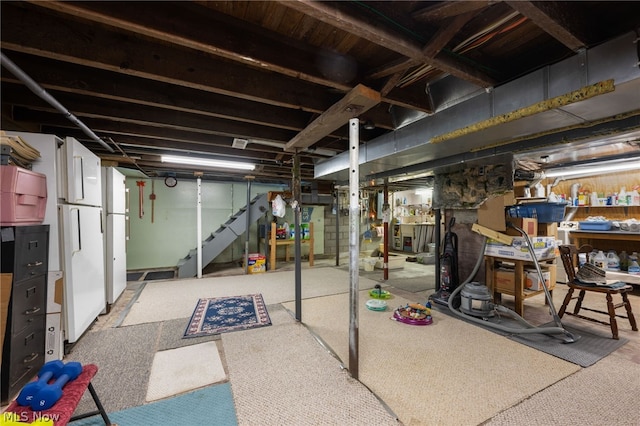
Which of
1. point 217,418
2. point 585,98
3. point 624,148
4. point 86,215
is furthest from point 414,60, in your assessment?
point 624,148

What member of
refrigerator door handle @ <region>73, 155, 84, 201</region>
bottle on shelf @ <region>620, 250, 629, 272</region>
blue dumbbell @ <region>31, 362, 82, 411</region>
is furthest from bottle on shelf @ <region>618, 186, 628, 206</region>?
refrigerator door handle @ <region>73, 155, 84, 201</region>

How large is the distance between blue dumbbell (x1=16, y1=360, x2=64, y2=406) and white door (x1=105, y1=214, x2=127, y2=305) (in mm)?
2277

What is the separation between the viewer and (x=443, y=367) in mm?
2016

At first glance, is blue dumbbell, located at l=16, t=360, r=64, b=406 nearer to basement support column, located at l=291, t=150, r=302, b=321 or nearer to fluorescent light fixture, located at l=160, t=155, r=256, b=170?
basement support column, located at l=291, t=150, r=302, b=321

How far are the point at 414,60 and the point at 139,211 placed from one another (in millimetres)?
6250

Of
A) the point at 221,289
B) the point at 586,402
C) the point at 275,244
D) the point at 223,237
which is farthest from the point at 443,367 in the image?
the point at 223,237

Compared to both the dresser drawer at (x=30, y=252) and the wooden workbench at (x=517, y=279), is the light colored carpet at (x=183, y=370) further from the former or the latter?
the wooden workbench at (x=517, y=279)

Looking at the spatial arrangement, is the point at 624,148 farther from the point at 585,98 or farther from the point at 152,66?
the point at 152,66

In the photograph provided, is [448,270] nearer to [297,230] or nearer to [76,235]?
[297,230]

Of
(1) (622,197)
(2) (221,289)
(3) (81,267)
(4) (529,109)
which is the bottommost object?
(2) (221,289)

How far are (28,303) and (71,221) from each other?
28.4 inches

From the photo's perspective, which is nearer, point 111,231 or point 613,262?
point 111,231

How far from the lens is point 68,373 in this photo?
1338 mm

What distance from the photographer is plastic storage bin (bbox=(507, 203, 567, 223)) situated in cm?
302
